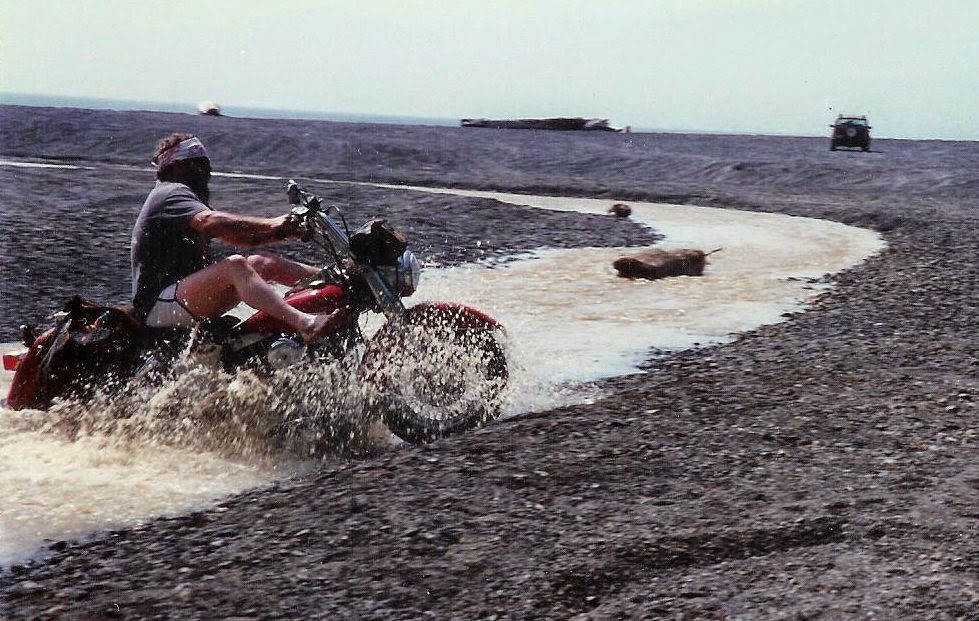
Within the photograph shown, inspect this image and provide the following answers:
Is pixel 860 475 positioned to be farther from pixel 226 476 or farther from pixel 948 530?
pixel 226 476

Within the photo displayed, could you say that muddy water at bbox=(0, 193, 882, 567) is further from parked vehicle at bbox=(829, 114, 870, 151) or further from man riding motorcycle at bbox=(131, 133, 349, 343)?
parked vehicle at bbox=(829, 114, 870, 151)

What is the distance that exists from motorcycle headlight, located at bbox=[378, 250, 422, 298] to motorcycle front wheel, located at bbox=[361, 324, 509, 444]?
0.23m

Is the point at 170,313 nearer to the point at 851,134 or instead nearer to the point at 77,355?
the point at 77,355

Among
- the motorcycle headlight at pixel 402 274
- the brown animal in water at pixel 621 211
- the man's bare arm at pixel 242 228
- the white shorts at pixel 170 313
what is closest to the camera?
the man's bare arm at pixel 242 228

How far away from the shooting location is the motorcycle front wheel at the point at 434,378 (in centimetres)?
646

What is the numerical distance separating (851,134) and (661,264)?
134ft

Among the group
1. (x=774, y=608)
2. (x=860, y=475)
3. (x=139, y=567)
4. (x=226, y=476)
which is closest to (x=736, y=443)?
(x=860, y=475)

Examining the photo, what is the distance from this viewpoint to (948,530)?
16.6 ft

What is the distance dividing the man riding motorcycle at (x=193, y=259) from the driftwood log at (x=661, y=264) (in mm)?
8955

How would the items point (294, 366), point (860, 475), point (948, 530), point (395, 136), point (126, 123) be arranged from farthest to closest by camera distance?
1. point (395, 136)
2. point (126, 123)
3. point (294, 366)
4. point (860, 475)
5. point (948, 530)

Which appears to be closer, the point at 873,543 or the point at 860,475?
the point at 873,543

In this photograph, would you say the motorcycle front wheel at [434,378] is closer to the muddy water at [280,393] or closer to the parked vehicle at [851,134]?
the muddy water at [280,393]

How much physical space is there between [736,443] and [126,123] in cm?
4627

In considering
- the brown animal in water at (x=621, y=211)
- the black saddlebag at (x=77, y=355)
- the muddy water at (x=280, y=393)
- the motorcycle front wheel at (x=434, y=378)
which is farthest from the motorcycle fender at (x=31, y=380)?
the brown animal in water at (x=621, y=211)
